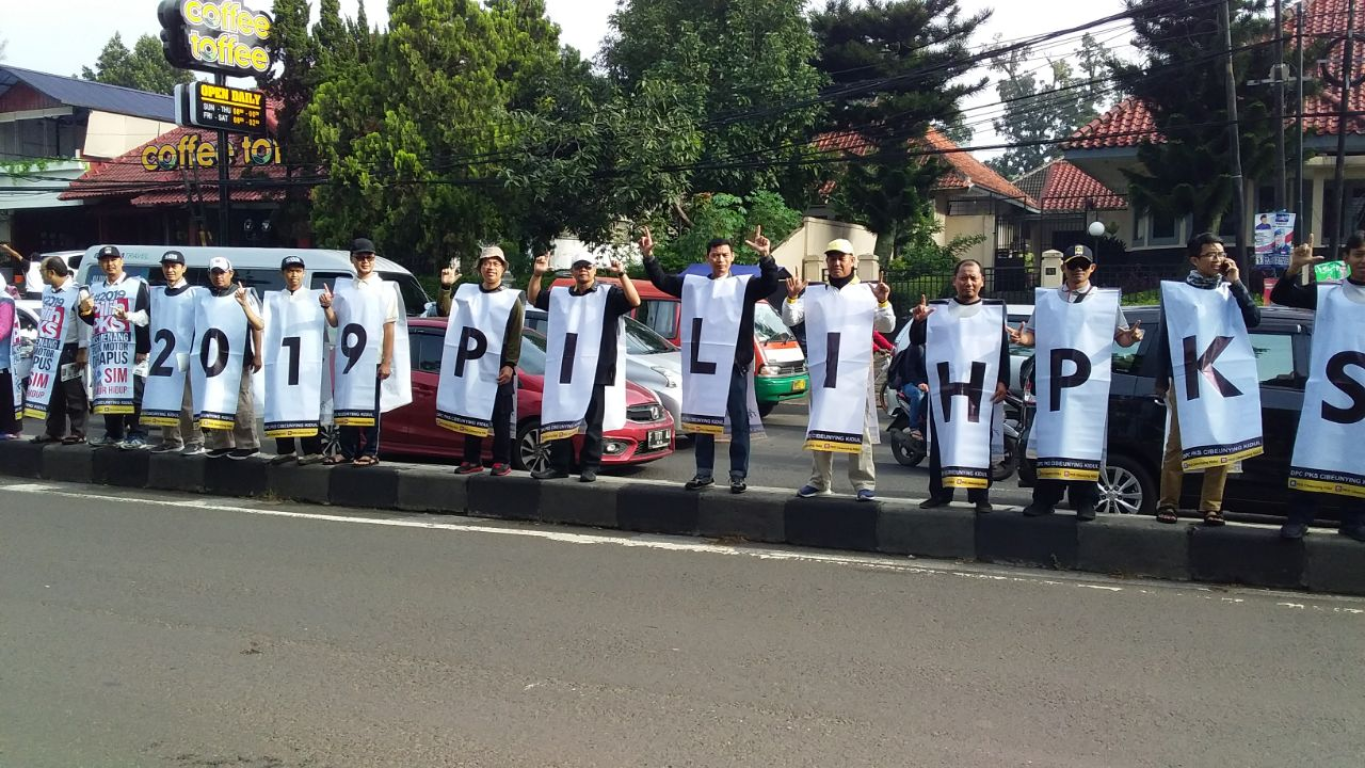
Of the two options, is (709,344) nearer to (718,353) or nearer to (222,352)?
(718,353)

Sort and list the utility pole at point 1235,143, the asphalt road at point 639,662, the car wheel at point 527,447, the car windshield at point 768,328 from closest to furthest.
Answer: the asphalt road at point 639,662 → the car wheel at point 527,447 → the car windshield at point 768,328 → the utility pole at point 1235,143

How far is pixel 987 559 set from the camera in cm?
732

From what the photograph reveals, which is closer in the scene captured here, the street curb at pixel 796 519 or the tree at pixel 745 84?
the street curb at pixel 796 519

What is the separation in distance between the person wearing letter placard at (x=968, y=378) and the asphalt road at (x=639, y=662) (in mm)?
672

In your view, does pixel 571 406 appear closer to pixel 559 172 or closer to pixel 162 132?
pixel 559 172

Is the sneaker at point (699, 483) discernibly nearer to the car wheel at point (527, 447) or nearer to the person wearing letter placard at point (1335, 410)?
the car wheel at point (527, 447)

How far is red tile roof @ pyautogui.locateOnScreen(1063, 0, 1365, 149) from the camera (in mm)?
24047

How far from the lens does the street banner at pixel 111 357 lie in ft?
34.7

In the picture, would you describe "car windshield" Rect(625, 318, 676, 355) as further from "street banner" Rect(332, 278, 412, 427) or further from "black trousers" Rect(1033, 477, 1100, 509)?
"black trousers" Rect(1033, 477, 1100, 509)

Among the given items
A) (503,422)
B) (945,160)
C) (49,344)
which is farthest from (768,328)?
(945,160)

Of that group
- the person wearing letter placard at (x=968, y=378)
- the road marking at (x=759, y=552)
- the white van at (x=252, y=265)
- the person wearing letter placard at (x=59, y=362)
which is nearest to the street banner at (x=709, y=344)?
the road marking at (x=759, y=552)

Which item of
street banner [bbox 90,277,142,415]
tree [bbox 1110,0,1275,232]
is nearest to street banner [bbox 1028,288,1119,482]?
street banner [bbox 90,277,142,415]

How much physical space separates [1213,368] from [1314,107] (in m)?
20.5

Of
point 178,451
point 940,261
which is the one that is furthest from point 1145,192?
point 178,451
